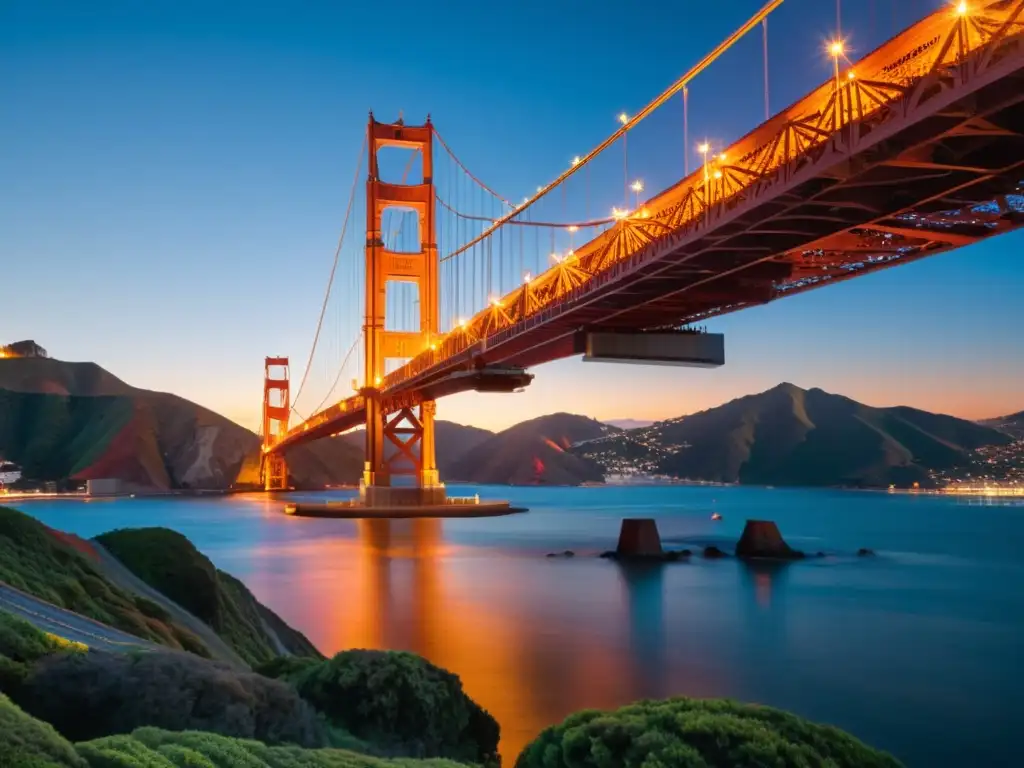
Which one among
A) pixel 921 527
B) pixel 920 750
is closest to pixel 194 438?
pixel 921 527

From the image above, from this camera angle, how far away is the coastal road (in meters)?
5.10

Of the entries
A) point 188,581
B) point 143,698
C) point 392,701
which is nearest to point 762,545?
point 188,581

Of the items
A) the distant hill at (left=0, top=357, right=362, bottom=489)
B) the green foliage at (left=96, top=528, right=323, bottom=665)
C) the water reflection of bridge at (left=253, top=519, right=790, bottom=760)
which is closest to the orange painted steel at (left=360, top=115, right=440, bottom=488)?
the water reflection of bridge at (left=253, top=519, right=790, bottom=760)

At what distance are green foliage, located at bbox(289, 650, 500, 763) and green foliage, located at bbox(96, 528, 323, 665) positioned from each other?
11.3 feet

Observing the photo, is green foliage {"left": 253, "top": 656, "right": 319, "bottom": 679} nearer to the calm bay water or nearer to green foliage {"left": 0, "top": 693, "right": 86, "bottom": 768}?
the calm bay water

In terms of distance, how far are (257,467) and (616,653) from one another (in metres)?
101

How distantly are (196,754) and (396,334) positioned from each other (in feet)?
135

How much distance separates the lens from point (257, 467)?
364 ft

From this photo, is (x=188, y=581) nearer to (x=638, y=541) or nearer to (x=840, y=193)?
(x=840, y=193)

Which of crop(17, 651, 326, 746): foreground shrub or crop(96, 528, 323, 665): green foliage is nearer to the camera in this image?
crop(17, 651, 326, 746): foreground shrub

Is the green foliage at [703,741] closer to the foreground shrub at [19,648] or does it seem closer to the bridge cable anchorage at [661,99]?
the foreground shrub at [19,648]

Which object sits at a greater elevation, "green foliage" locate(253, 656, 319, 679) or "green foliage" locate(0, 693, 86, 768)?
"green foliage" locate(0, 693, 86, 768)

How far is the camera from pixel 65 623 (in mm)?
5648

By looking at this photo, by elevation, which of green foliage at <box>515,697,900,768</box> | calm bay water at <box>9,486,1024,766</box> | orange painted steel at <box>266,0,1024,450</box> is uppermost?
orange painted steel at <box>266,0,1024,450</box>
